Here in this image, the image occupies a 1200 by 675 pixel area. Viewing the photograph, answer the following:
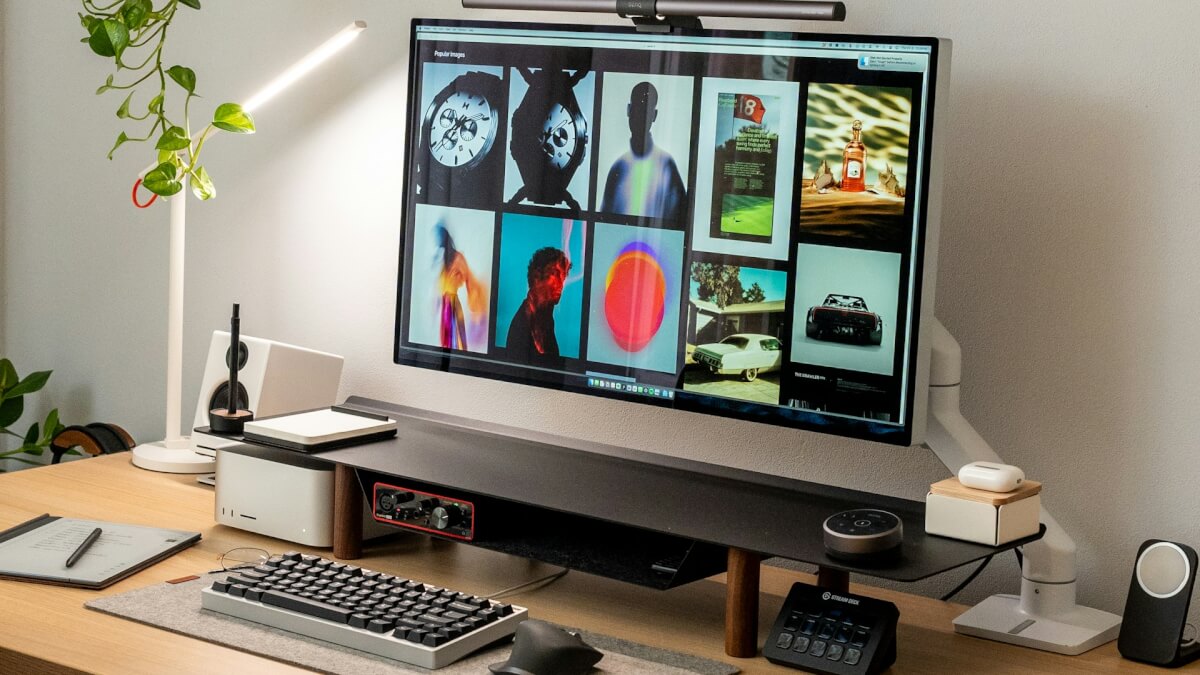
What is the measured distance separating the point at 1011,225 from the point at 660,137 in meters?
0.43

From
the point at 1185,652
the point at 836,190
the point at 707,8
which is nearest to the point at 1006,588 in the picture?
the point at 1185,652

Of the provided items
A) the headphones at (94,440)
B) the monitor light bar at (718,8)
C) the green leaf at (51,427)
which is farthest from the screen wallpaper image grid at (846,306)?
the green leaf at (51,427)

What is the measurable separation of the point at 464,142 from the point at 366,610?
67cm

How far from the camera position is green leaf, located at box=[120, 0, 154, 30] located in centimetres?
191

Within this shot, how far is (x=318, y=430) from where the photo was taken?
5.53 ft

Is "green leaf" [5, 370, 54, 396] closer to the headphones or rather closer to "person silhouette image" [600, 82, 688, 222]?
the headphones

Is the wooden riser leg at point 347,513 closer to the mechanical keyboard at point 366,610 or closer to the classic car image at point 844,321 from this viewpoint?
the mechanical keyboard at point 366,610

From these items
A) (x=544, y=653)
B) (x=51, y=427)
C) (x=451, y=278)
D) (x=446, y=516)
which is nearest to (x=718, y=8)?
(x=451, y=278)

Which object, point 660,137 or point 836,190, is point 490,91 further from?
point 836,190

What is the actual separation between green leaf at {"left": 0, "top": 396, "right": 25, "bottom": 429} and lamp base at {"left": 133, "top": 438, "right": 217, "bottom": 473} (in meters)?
0.51

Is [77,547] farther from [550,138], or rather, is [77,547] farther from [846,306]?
[846,306]

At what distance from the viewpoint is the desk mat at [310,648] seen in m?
1.28

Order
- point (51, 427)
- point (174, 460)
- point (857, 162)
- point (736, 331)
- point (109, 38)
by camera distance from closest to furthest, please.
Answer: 1. point (857, 162)
2. point (736, 331)
3. point (109, 38)
4. point (174, 460)
5. point (51, 427)

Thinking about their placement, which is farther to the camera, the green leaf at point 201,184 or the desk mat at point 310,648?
the green leaf at point 201,184
